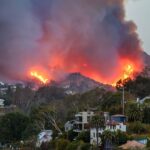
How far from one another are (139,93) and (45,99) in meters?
25.4

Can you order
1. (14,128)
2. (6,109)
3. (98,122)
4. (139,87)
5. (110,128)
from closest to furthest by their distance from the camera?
(98,122), (110,128), (14,128), (139,87), (6,109)

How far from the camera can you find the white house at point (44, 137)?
51600 millimetres

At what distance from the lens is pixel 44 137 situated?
52.2 metres

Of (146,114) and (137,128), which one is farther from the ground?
(146,114)

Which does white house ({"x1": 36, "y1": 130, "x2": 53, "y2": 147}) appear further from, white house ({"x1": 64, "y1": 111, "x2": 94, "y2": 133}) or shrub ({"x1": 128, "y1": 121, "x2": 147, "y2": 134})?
shrub ({"x1": 128, "y1": 121, "x2": 147, "y2": 134})

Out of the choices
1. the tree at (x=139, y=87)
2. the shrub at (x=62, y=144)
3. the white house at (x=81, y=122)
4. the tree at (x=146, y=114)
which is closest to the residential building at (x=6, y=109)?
the tree at (x=139, y=87)

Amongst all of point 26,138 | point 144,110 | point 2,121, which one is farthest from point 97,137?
point 2,121

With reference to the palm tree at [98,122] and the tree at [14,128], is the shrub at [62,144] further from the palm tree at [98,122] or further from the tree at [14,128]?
the tree at [14,128]

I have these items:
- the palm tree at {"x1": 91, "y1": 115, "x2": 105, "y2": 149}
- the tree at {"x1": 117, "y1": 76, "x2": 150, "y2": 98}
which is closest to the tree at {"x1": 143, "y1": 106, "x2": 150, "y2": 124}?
the palm tree at {"x1": 91, "y1": 115, "x2": 105, "y2": 149}

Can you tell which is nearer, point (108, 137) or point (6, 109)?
point (108, 137)

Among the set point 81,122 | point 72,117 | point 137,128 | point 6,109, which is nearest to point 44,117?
point 72,117

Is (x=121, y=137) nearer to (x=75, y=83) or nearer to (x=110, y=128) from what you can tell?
(x=110, y=128)

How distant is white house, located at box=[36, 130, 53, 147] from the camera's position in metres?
51.6

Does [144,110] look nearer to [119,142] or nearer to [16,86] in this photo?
[119,142]
